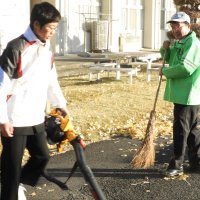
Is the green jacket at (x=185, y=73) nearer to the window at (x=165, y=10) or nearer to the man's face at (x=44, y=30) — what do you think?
the man's face at (x=44, y=30)

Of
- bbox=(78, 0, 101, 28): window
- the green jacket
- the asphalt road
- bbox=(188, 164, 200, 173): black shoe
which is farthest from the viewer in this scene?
bbox=(78, 0, 101, 28): window

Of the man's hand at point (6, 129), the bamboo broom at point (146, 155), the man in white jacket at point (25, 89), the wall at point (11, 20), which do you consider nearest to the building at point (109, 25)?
the wall at point (11, 20)

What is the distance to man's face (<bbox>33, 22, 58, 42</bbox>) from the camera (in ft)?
14.0

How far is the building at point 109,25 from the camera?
19.5 meters

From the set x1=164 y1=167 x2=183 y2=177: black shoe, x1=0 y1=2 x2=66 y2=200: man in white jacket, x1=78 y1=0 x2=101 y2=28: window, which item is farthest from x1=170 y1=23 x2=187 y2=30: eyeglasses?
x1=78 y1=0 x2=101 y2=28: window

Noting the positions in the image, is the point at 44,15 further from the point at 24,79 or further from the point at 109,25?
the point at 109,25

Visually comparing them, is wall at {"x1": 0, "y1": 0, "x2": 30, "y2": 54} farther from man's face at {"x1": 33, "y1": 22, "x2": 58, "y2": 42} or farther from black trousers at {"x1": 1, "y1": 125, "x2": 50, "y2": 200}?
man's face at {"x1": 33, "y1": 22, "x2": 58, "y2": 42}

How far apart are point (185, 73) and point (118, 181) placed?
4.69ft

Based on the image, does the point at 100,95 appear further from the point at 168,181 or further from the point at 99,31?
the point at 99,31

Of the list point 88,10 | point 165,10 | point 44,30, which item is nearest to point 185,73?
point 44,30

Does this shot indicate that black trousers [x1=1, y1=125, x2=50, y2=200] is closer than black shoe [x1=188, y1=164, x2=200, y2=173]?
Yes

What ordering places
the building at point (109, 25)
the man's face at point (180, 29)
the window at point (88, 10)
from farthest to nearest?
the window at point (88, 10), the building at point (109, 25), the man's face at point (180, 29)

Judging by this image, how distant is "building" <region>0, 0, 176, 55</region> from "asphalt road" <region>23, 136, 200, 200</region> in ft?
29.4

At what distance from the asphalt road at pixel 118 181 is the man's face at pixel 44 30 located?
6.53 feet
